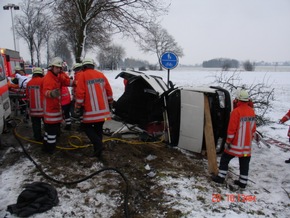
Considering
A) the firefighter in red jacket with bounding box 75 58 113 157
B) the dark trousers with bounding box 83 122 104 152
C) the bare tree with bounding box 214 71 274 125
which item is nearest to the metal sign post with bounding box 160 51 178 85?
the bare tree with bounding box 214 71 274 125

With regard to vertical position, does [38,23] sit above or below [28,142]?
above

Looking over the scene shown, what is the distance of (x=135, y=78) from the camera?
578 centimetres

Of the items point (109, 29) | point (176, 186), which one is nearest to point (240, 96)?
point (176, 186)

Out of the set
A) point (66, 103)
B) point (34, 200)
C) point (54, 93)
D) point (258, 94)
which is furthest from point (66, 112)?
point (258, 94)

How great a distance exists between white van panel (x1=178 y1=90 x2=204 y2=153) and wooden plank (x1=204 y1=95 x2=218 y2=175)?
0.09m

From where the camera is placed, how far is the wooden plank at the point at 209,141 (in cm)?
439

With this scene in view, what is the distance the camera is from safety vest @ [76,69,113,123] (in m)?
4.36

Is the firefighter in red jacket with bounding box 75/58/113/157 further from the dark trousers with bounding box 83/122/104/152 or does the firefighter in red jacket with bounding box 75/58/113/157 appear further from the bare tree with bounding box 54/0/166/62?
the bare tree with bounding box 54/0/166/62

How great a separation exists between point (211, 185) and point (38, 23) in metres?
38.7

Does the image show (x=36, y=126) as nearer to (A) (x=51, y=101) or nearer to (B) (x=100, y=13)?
(A) (x=51, y=101)

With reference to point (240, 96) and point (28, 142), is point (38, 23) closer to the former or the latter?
point (28, 142)
